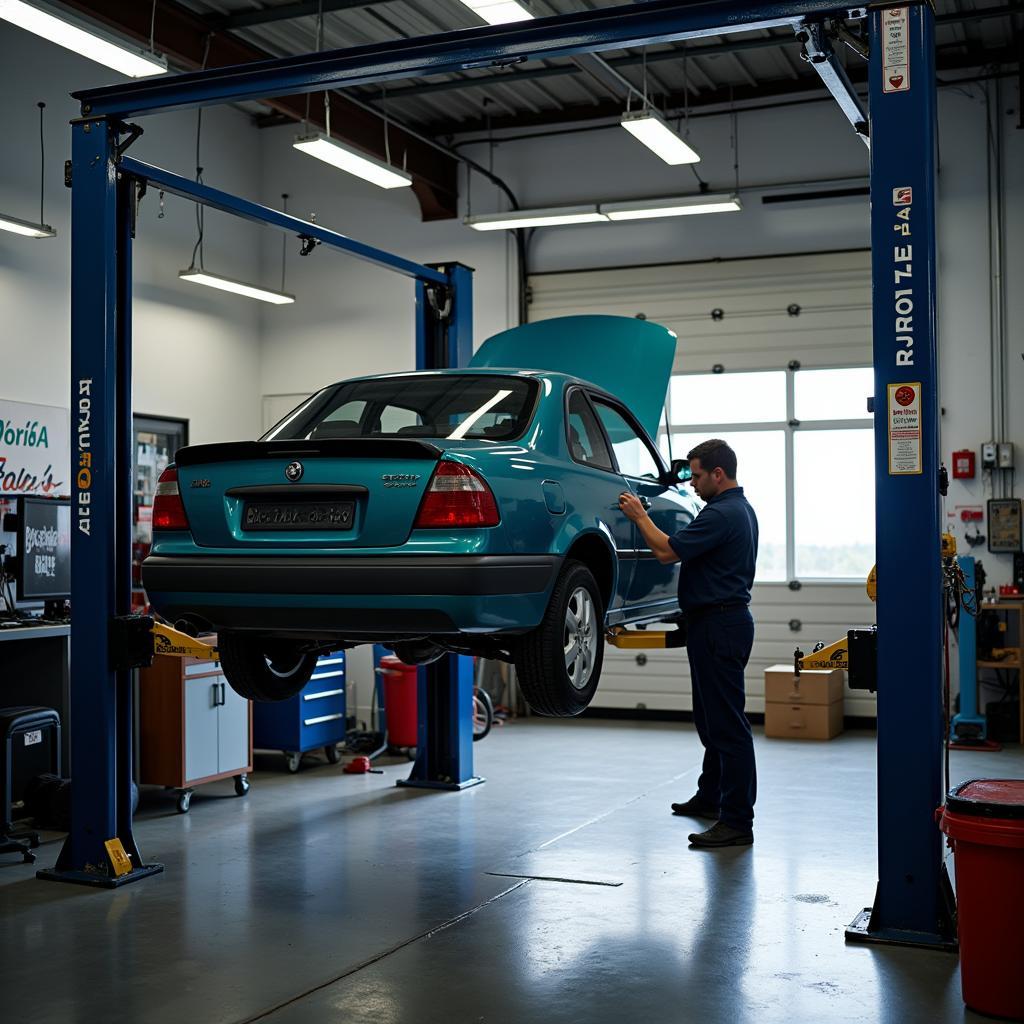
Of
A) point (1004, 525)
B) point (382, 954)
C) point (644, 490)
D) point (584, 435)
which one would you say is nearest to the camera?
point (382, 954)

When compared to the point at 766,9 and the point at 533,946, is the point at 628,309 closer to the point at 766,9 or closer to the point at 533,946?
the point at 766,9

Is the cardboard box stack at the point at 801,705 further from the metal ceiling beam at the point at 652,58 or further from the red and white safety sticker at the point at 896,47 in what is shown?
the red and white safety sticker at the point at 896,47

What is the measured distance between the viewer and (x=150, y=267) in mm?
10586

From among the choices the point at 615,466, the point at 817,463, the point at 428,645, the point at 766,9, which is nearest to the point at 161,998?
the point at 428,645

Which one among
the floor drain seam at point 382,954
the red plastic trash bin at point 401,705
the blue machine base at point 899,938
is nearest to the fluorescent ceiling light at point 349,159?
the red plastic trash bin at point 401,705

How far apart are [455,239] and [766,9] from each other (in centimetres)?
753

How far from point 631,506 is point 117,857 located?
2.66 meters

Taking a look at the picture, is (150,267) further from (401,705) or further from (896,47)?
(896,47)

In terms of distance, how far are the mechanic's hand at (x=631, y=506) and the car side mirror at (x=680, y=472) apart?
31.7 inches

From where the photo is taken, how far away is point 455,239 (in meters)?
11.7

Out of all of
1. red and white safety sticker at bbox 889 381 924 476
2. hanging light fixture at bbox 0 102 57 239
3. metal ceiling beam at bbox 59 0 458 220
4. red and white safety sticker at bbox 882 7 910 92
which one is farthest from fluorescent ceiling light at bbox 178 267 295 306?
red and white safety sticker at bbox 889 381 924 476

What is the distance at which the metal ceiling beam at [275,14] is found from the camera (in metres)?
8.93

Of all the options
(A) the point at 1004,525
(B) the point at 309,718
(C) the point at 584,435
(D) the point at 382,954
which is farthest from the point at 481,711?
(D) the point at 382,954

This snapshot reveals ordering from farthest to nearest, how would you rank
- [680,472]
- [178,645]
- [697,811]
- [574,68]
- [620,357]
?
[574,68] < [697,811] < [620,357] < [680,472] < [178,645]
